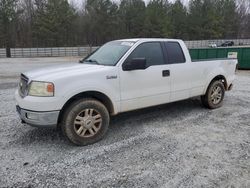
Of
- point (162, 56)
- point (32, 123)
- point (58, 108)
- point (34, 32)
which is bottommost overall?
point (32, 123)

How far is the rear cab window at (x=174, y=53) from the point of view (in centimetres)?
465

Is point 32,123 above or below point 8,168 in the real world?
above

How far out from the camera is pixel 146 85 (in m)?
4.23

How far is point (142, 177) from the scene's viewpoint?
2.84m

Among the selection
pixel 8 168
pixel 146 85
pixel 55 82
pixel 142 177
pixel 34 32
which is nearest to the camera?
pixel 142 177

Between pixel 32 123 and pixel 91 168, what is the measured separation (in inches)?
45.1

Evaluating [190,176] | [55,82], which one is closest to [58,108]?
[55,82]

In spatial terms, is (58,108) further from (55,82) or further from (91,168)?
(91,168)

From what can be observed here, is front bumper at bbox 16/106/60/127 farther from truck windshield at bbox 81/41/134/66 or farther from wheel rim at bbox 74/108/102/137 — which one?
truck windshield at bbox 81/41/134/66

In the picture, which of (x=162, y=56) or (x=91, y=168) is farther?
(x=162, y=56)

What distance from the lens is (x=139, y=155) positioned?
3387 millimetres

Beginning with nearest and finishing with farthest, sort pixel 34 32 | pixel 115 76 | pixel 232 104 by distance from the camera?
pixel 115 76 → pixel 232 104 → pixel 34 32

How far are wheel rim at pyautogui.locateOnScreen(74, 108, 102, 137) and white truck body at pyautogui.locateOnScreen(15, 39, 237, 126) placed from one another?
31 centimetres

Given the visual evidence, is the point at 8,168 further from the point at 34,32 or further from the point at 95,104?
the point at 34,32
